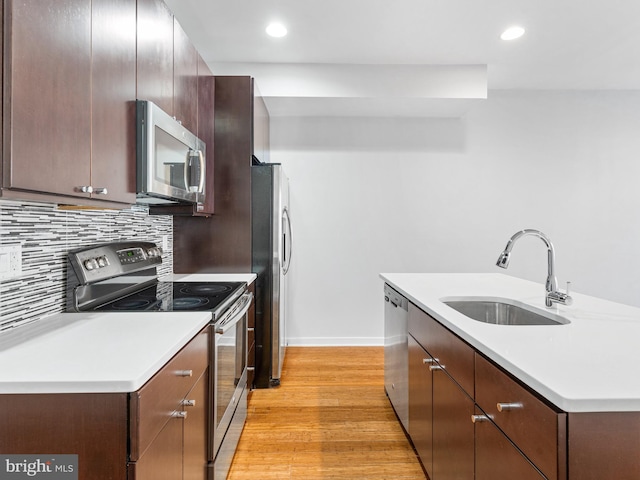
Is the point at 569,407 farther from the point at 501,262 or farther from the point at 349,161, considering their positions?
the point at 349,161

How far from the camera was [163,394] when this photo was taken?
3.46 ft

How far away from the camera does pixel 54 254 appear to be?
1478mm

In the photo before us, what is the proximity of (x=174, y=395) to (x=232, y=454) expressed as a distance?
1029mm

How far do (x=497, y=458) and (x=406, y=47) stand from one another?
3.01 meters

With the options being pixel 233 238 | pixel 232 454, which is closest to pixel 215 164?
pixel 233 238

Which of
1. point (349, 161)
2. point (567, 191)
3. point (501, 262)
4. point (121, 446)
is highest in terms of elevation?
point (349, 161)

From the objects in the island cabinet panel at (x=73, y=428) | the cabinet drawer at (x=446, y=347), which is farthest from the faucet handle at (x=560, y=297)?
the island cabinet panel at (x=73, y=428)

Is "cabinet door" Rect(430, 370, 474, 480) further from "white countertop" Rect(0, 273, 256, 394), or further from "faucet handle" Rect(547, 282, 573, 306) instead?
"white countertop" Rect(0, 273, 256, 394)

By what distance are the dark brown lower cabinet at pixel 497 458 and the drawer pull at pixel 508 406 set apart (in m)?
0.08

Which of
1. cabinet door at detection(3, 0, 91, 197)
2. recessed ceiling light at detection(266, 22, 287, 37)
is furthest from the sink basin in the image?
recessed ceiling light at detection(266, 22, 287, 37)

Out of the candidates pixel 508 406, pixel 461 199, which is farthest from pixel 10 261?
pixel 461 199

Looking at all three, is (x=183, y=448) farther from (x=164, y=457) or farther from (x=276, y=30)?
(x=276, y=30)

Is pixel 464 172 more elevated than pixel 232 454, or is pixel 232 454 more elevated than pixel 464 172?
pixel 464 172

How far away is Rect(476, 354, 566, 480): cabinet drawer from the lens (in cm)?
82
